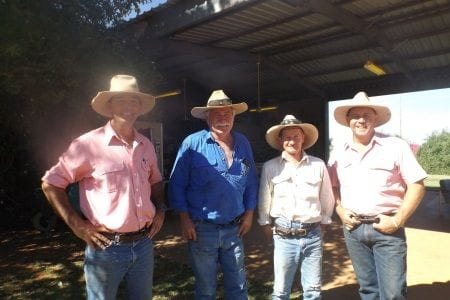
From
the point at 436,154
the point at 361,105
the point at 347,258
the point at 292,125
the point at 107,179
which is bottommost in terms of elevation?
the point at 347,258

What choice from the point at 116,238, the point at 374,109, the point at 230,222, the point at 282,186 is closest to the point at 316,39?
the point at 374,109

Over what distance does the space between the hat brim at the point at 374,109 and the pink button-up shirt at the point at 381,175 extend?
0.23m

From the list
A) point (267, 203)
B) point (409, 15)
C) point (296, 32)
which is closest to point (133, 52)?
point (296, 32)

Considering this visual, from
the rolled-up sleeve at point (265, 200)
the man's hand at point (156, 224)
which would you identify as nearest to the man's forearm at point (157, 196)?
the man's hand at point (156, 224)

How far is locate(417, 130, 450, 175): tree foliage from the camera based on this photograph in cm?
2934

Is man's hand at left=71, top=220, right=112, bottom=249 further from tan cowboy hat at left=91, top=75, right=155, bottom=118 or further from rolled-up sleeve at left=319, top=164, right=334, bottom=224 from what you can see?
rolled-up sleeve at left=319, top=164, right=334, bottom=224

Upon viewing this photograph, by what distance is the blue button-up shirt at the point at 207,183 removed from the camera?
2.99 m

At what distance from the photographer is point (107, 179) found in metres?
2.40

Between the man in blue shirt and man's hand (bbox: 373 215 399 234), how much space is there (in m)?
1.06

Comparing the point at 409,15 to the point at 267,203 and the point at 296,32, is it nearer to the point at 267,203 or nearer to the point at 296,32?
the point at 296,32

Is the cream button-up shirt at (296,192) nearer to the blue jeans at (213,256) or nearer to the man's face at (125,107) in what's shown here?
the blue jeans at (213,256)

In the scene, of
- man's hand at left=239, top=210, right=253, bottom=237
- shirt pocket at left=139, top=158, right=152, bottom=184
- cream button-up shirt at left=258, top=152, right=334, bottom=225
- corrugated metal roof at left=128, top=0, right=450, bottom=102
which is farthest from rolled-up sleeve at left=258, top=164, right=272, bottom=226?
corrugated metal roof at left=128, top=0, right=450, bottom=102

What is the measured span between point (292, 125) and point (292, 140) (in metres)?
0.13

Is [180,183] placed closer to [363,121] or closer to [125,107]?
[125,107]
